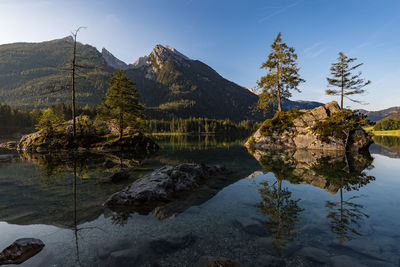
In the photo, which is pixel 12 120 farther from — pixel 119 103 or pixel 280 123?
pixel 280 123

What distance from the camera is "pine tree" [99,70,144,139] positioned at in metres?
29.9

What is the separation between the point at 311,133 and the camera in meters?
31.5

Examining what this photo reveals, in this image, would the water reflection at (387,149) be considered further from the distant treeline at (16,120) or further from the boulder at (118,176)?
the distant treeline at (16,120)

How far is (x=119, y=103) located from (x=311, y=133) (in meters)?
33.3

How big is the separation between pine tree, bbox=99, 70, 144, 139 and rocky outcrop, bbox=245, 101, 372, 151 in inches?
967

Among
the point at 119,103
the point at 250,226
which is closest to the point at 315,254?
the point at 250,226

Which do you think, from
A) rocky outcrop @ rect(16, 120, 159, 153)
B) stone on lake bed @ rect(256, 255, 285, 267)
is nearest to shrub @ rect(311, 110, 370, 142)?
rocky outcrop @ rect(16, 120, 159, 153)

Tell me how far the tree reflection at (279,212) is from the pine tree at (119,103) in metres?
26.8

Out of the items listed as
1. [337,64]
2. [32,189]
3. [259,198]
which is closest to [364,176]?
[259,198]

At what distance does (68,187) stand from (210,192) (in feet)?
25.7

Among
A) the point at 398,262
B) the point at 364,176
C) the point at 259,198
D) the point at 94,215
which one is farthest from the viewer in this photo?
the point at 364,176

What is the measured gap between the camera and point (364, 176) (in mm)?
12680

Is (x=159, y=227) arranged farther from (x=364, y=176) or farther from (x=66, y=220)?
(x=364, y=176)

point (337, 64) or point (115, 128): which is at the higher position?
point (337, 64)
